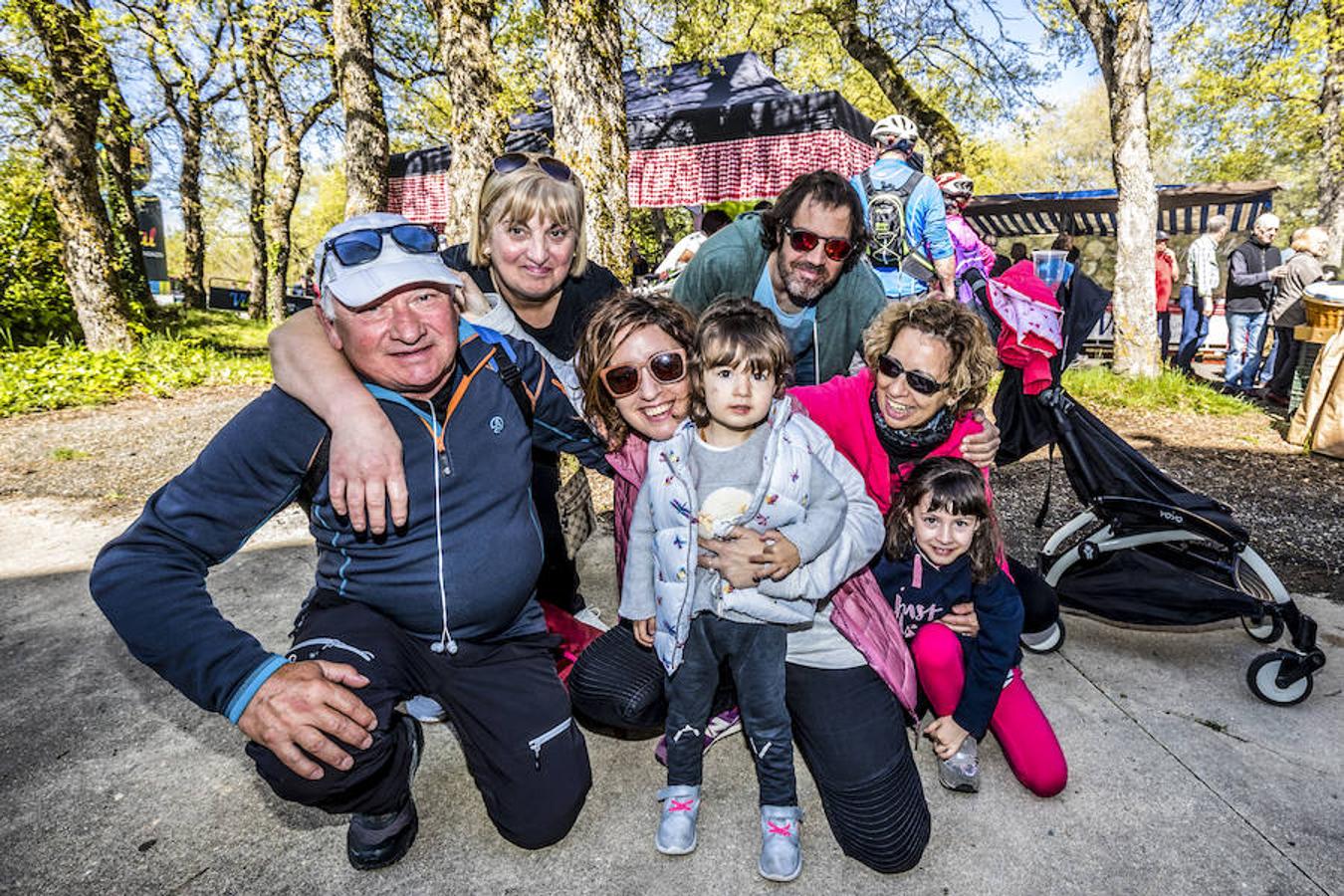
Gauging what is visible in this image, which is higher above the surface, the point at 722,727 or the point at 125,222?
the point at 125,222

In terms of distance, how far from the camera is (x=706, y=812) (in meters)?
2.24

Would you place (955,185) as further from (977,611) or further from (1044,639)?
(977,611)

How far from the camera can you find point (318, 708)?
5.54ft

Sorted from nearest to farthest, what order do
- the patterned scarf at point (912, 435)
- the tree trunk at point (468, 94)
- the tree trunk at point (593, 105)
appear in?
the patterned scarf at point (912, 435), the tree trunk at point (593, 105), the tree trunk at point (468, 94)

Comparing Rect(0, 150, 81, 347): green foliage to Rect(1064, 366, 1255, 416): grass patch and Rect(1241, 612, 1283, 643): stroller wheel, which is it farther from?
Rect(1064, 366, 1255, 416): grass patch

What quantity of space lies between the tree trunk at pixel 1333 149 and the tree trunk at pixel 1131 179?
24.6ft

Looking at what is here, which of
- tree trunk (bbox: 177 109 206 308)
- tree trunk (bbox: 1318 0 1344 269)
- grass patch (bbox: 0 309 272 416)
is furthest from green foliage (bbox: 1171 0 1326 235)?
tree trunk (bbox: 177 109 206 308)

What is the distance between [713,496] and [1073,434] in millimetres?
→ 1762

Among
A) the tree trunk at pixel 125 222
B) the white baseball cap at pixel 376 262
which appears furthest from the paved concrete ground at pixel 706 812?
the tree trunk at pixel 125 222

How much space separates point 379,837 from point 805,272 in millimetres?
2412

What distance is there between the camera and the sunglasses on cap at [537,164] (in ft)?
8.85

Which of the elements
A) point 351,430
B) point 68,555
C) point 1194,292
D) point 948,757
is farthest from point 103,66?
point 1194,292

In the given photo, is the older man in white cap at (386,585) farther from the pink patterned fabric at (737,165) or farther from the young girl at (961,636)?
the pink patterned fabric at (737,165)

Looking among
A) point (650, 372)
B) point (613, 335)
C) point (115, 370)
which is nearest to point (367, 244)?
point (613, 335)
